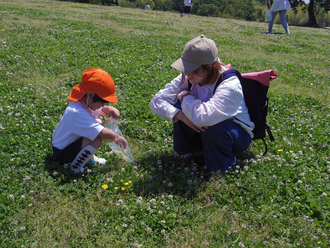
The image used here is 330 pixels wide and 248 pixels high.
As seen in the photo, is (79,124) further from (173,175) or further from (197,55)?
(197,55)

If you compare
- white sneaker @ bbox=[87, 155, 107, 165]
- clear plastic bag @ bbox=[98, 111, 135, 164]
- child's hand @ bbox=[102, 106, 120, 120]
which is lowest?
white sneaker @ bbox=[87, 155, 107, 165]

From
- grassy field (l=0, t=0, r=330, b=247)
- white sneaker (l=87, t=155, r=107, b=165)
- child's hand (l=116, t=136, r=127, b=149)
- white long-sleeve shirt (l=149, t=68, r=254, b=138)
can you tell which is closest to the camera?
grassy field (l=0, t=0, r=330, b=247)

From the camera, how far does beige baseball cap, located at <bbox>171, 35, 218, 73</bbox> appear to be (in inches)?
133

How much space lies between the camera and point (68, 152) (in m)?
3.84

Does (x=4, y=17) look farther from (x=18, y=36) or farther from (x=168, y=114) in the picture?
(x=168, y=114)

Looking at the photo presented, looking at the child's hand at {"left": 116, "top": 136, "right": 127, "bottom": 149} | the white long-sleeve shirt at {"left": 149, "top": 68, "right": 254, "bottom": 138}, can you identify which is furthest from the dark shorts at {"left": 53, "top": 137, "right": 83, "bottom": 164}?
the white long-sleeve shirt at {"left": 149, "top": 68, "right": 254, "bottom": 138}

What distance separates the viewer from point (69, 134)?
377cm

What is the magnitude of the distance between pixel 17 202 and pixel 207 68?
2843 millimetres

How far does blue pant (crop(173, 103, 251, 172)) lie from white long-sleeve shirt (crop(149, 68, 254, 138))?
134 millimetres

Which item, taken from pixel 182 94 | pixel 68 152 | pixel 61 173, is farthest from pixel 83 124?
pixel 182 94

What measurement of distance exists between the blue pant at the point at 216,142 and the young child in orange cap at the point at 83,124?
0.95 meters

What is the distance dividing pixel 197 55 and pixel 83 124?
171cm

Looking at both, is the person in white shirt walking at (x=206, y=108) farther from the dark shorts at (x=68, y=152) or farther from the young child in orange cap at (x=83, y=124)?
the dark shorts at (x=68, y=152)

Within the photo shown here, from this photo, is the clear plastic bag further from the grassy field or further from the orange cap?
the orange cap
